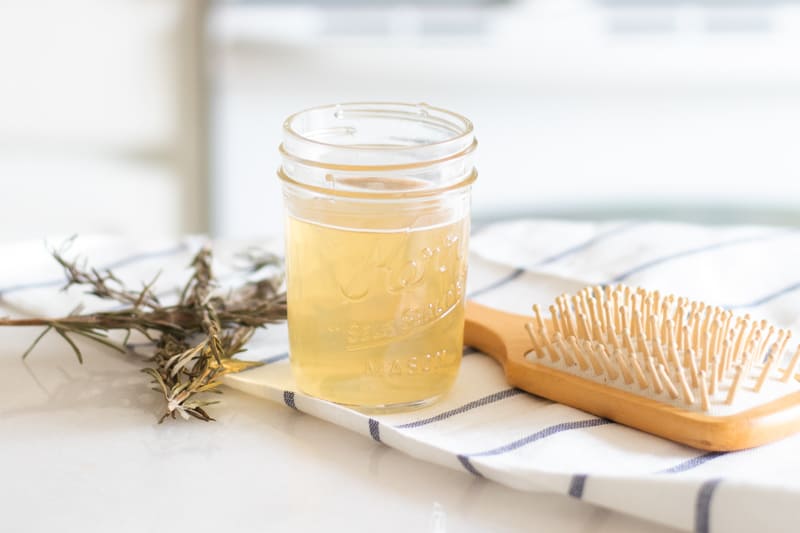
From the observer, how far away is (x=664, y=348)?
0.57 metres

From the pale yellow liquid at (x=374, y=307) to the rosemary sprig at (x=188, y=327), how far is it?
0.20 ft

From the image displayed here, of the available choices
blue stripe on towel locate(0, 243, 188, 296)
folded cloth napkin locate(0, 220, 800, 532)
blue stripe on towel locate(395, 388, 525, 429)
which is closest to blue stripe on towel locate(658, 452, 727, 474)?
folded cloth napkin locate(0, 220, 800, 532)

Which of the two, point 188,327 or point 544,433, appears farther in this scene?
point 188,327

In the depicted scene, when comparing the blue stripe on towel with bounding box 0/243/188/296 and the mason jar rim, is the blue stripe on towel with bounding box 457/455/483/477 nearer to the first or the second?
the mason jar rim

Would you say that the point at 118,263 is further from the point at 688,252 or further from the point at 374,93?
the point at 374,93

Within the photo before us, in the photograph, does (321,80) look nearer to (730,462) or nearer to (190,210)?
(190,210)

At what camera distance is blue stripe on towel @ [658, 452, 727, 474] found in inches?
20.5

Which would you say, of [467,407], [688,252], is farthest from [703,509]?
[688,252]

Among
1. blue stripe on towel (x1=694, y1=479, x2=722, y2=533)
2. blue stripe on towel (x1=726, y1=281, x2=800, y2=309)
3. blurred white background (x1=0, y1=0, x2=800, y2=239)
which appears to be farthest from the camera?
blurred white background (x1=0, y1=0, x2=800, y2=239)

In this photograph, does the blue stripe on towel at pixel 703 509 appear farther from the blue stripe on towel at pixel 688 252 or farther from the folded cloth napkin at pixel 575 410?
the blue stripe on towel at pixel 688 252

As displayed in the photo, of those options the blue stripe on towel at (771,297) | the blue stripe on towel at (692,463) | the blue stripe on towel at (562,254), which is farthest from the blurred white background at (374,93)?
the blue stripe on towel at (692,463)

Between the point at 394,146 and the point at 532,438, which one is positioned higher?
the point at 394,146

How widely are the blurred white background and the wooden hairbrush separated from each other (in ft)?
4.08

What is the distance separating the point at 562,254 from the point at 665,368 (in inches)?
12.1
